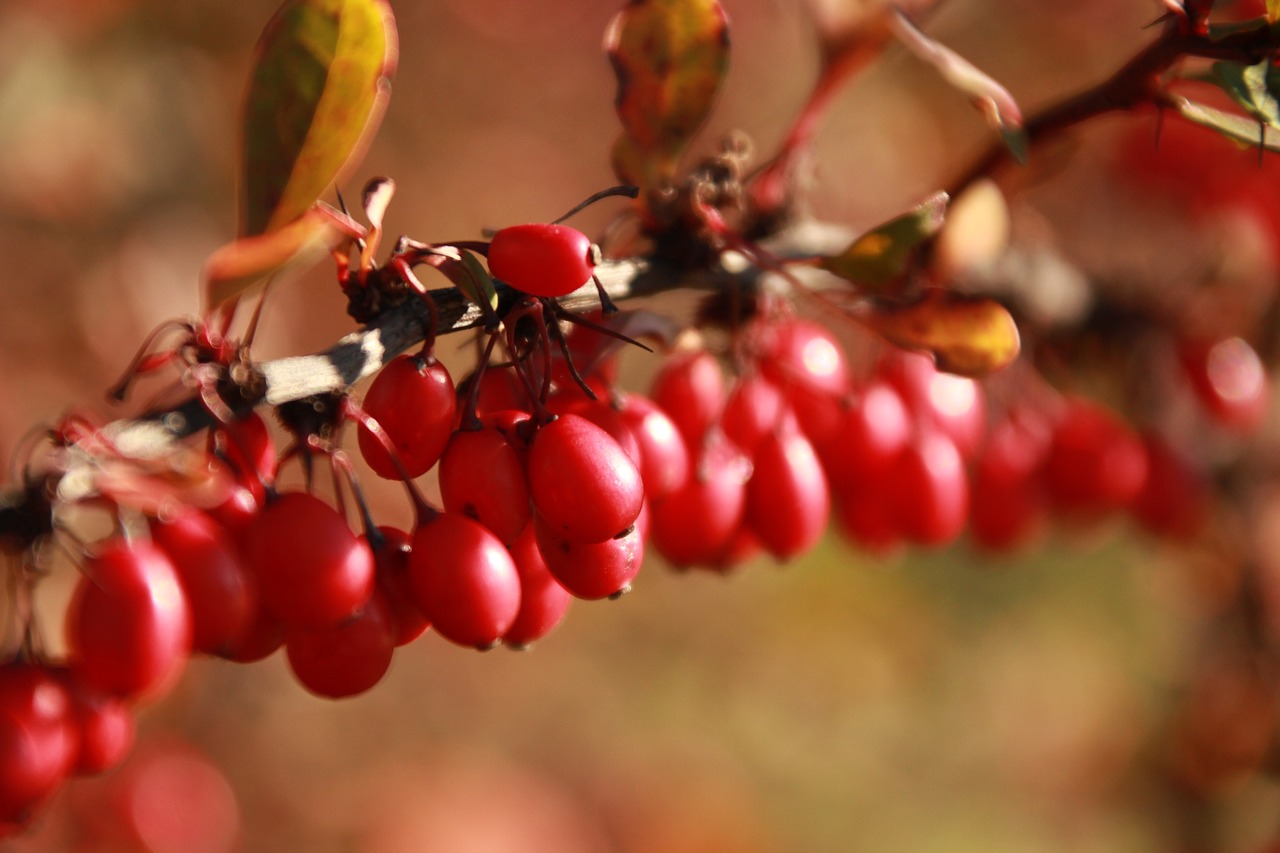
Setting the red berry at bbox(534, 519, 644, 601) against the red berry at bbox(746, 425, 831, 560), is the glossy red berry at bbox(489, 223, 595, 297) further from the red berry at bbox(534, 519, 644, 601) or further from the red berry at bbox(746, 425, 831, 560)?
the red berry at bbox(746, 425, 831, 560)

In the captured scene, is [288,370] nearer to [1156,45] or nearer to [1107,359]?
[1156,45]

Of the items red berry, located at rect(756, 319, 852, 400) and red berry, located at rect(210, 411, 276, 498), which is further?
red berry, located at rect(756, 319, 852, 400)

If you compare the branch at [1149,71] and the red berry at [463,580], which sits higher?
the branch at [1149,71]

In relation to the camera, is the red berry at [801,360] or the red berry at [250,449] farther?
the red berry at [801,360]

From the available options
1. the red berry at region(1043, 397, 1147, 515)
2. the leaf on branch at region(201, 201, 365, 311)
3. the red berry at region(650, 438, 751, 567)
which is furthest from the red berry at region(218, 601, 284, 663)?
the red berry at region(1043, 397, 1147, 515)

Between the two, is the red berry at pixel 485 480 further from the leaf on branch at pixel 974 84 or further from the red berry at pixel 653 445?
the leaf on branch at pixel 974 84

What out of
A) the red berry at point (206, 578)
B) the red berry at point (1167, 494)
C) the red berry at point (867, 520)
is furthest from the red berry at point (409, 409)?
the red berry at point (1167, 494)

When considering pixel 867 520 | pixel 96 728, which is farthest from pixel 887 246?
pixel 96 728
